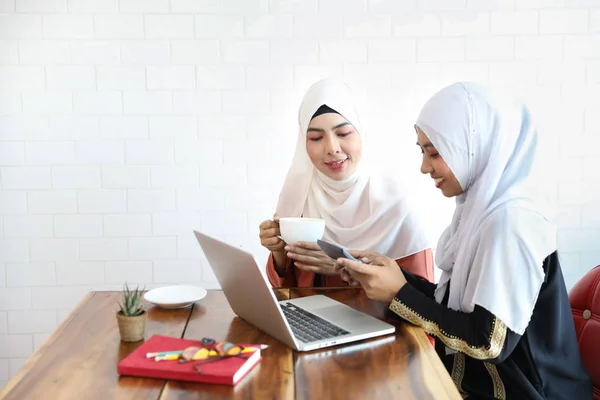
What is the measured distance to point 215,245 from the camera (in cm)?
151

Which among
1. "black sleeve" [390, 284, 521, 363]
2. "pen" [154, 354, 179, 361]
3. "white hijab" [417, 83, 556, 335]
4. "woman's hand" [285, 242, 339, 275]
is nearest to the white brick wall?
"woman's hand" [285, 242, 339, 275]

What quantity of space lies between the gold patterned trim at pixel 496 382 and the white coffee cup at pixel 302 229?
1.95 feet

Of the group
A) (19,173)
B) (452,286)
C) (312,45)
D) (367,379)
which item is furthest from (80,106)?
(367,379)

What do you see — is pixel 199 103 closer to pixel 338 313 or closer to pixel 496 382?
pixel 338 313

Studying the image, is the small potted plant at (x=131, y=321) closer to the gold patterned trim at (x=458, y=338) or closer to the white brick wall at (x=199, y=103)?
the gold patterned trim at (x=458, y=338)

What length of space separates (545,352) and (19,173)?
261cm

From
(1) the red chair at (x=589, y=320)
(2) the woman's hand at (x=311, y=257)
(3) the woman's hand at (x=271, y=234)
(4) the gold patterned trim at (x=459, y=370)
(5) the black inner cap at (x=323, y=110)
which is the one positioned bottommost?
(4) the gold patterned trim at (x=459, y=370)

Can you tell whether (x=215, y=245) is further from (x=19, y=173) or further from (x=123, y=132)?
(x=19, y=173)

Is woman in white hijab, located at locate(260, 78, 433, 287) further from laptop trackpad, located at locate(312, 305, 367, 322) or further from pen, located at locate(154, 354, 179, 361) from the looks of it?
pen, located at locate(154, 354, 179, 361)

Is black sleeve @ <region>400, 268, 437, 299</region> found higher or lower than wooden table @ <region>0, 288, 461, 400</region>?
higher

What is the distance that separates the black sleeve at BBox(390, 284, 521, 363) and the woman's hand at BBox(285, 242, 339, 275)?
16.4 inches

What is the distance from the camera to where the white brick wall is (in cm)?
311

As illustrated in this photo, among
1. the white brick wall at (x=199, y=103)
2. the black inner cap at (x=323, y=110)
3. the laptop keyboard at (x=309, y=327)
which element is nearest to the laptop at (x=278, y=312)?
the laptop keyboard at (x=309, y=327)

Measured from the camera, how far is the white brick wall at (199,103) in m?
3.11
